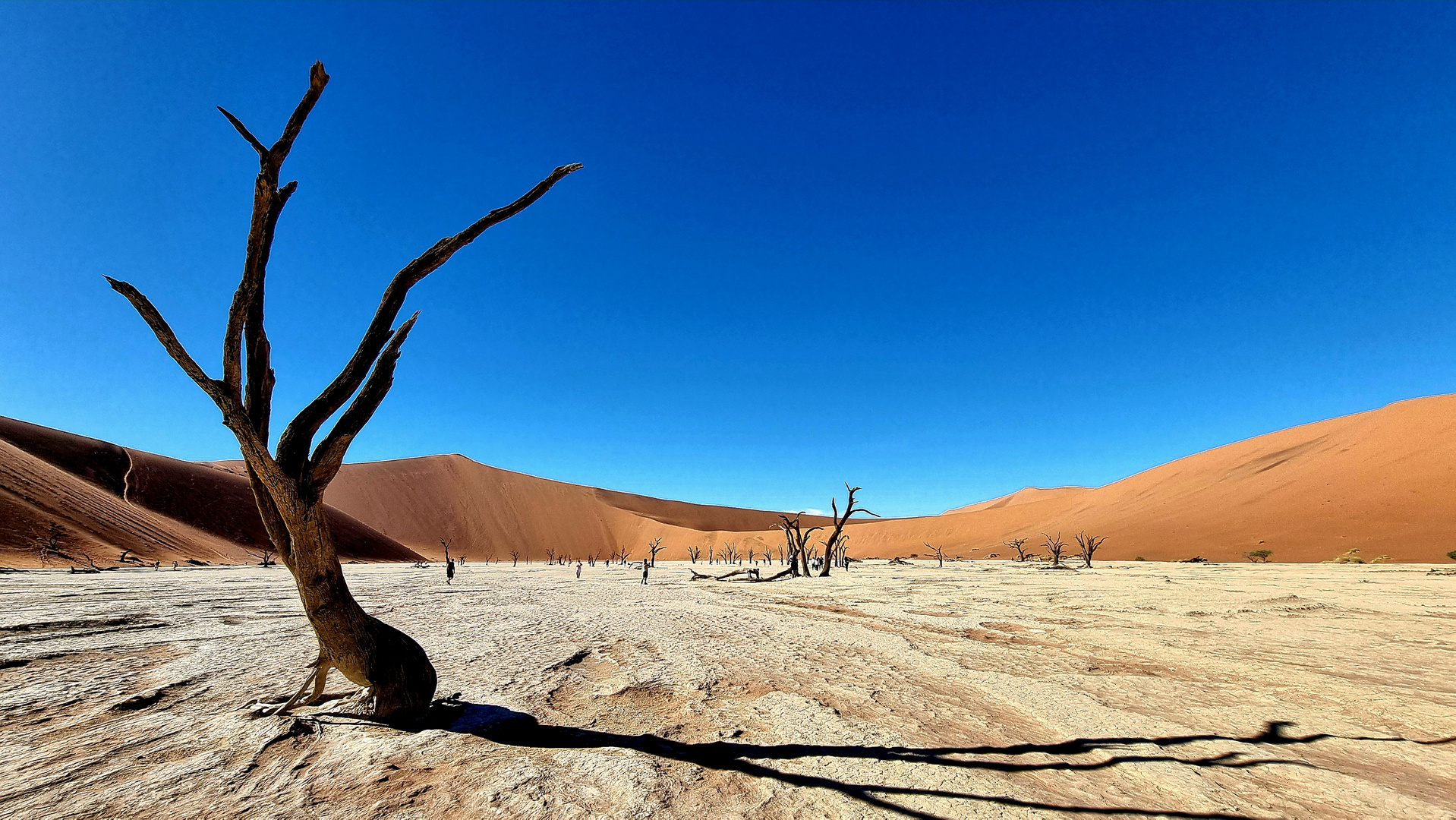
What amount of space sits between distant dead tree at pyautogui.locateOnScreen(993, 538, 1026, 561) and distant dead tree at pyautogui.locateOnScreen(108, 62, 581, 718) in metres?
42.0

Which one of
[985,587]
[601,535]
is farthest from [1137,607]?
[601,535]

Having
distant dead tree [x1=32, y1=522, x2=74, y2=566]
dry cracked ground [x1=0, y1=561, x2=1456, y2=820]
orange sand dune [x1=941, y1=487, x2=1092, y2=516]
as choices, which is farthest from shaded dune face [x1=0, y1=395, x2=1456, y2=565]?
orange sand dune [x1=941, y1=487, x2=1092, y2=516]

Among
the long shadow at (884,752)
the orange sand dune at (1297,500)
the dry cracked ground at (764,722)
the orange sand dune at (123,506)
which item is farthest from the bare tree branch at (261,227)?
the orange sand dune at (1297,500)

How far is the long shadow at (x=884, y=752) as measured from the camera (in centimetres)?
284

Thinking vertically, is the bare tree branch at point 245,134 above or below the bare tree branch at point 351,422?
above

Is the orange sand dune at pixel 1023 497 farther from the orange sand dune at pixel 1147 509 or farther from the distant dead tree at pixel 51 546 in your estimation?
the distant dead tree at pixel 51 546

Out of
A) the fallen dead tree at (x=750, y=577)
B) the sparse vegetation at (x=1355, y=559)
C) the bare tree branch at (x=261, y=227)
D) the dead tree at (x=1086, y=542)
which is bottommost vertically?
the fallen dead tree at (x=750, y=577)

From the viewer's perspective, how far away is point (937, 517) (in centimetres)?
7556

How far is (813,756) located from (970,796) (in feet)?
3.02

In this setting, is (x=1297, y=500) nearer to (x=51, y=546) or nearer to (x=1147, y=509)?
(x=1147, y=509)

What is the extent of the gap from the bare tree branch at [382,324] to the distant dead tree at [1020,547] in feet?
138

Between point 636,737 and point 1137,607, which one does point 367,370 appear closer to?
point 636,737

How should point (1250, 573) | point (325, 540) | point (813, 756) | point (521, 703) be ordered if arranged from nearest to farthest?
point (813, 756), point (325, 540), point (521, 703), point (1250, 573)

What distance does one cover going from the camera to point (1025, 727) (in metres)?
4.04
